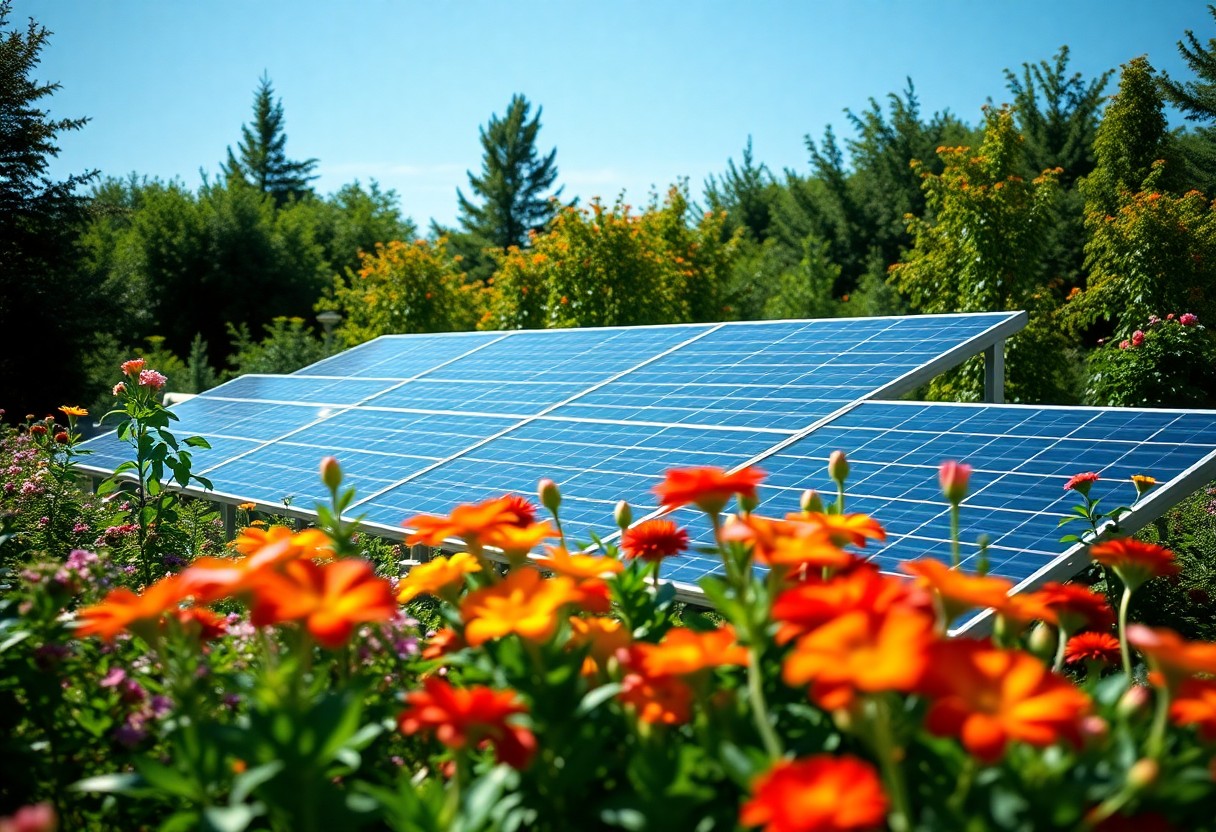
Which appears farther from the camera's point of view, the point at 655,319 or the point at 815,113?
the point at 815,113

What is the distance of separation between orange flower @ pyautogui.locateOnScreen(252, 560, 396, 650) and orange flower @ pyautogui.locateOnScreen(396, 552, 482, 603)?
17.1 inches

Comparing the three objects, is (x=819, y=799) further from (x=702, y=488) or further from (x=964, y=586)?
(x=702, y=488)

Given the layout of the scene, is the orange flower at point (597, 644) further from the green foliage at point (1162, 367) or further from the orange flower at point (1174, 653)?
the green foliage at point (1162, 367)

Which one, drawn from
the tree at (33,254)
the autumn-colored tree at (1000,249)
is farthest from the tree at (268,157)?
the autumn-colored tree at (1000,249)

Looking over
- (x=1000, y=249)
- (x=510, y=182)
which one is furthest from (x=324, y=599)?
(x=510, y=182)

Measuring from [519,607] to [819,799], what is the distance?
2.34 feet

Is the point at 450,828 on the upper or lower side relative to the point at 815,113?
lower

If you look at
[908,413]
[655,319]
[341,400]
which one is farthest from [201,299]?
[908,413]

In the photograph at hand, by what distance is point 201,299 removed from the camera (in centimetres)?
4122

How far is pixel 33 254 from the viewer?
24.8m

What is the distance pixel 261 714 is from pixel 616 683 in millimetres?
650

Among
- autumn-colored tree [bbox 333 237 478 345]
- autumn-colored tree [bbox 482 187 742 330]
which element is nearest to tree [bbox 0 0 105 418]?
autumn-colored tree [bbox 333 237 478 345]

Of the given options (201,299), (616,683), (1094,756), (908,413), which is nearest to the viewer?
(1094,756)

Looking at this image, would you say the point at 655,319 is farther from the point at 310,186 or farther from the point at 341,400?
the point at 310,186
